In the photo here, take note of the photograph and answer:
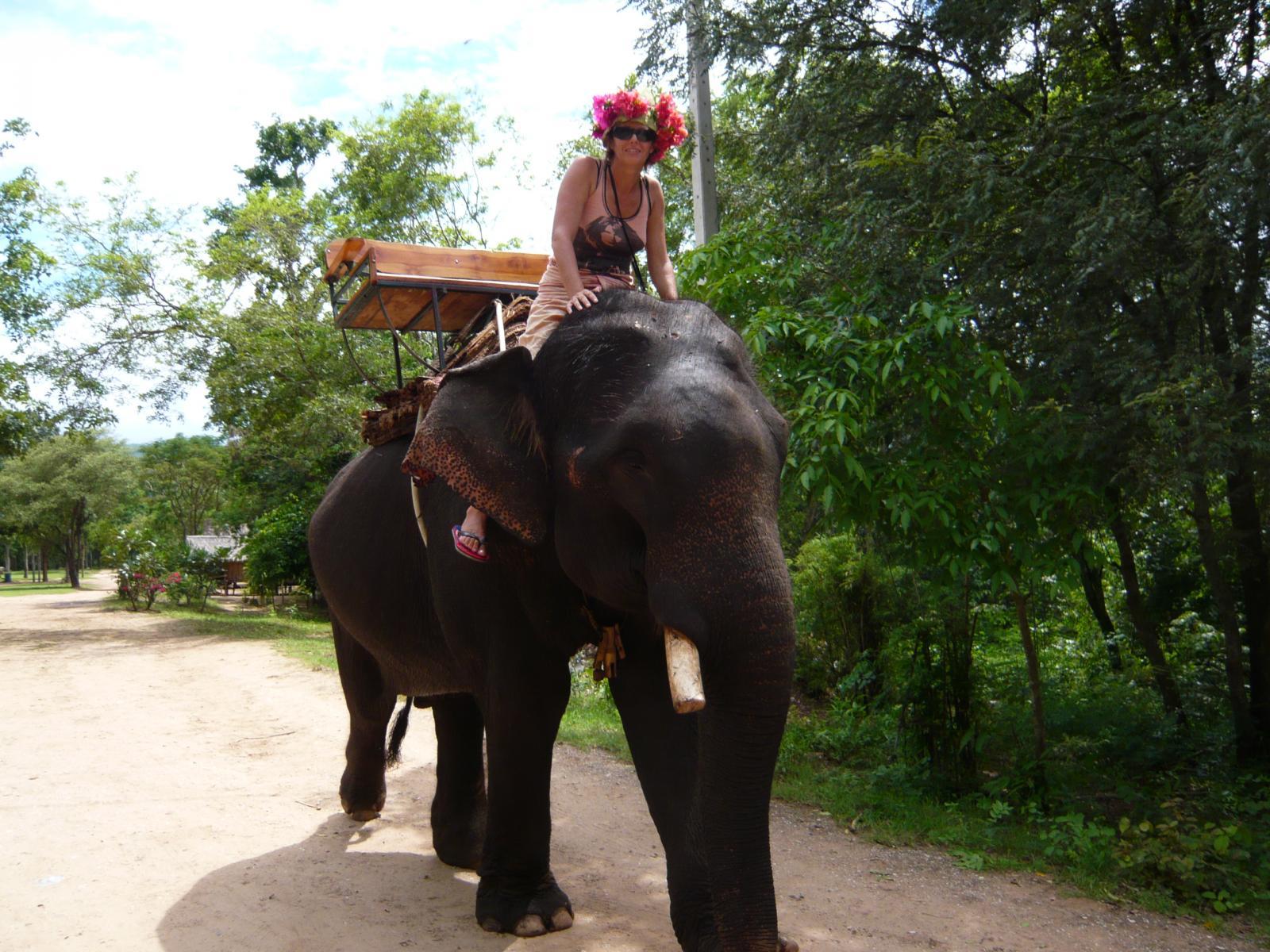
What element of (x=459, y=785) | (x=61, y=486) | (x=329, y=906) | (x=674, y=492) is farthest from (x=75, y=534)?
(x=674, y=492)

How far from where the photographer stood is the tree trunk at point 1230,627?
21.2 ft

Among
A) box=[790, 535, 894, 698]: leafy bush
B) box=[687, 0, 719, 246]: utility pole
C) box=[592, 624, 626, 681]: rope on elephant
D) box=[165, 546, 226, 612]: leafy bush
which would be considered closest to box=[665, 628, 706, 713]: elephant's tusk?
box=[592, 624, 626, 681]: rope on elephant

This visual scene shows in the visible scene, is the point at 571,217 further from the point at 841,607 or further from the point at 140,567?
the point at 140,567

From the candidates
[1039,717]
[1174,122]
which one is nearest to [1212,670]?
[1039,717]

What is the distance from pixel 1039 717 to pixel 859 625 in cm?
323

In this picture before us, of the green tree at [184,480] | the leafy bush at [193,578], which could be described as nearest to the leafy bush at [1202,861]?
the leafy bush at [193,578]

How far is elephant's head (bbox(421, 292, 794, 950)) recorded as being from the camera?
2908 mm

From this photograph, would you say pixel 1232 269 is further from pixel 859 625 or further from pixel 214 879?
pixel 214 879

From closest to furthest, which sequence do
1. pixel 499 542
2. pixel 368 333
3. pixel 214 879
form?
1. pixel 499 542
2. pixel 214 879
3. pixel 368 333

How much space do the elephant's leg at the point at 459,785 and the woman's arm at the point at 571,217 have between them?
90.7 inches

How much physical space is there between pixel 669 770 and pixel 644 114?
264cm

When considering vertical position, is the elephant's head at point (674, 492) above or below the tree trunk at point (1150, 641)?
above

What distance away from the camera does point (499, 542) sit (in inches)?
153

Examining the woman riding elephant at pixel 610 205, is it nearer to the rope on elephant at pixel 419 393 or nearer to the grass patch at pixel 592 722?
the rope on elephant at pixel 419 393
